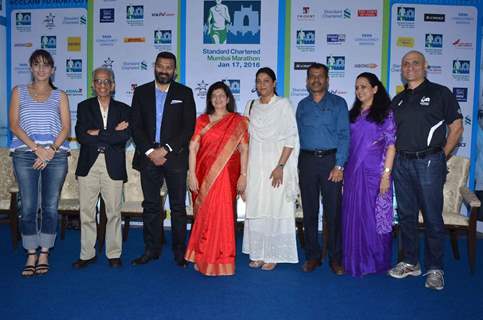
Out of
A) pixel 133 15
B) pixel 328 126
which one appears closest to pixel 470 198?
pixel 328 126

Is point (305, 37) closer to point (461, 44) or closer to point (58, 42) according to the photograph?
point (461, 44)

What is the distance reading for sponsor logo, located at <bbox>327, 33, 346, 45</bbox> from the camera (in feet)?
18.2

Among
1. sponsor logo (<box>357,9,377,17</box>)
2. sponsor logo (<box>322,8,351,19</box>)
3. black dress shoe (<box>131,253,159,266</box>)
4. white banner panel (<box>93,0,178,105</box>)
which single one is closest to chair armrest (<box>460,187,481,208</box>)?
sponsor logo (<box>357,9,377,17</box>)

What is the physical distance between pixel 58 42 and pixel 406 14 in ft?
13.9

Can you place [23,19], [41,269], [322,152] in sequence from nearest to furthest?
[41,269] < [322,152] < [23,19]

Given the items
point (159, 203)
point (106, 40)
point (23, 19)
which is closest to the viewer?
point (159, 203)

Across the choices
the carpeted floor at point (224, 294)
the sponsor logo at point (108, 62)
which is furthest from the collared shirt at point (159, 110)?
the sponsor logo at point (108, 62)

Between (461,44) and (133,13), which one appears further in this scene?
(133,13)

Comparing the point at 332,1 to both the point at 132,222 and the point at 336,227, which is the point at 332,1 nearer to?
the point at 336,227

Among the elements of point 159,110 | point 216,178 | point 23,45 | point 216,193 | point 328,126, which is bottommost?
point 216,193

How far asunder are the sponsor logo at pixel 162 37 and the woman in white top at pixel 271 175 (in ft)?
7.22

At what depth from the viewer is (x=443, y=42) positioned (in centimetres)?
554

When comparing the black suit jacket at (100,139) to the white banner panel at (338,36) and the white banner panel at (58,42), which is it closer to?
the white banner panel at (58,42)

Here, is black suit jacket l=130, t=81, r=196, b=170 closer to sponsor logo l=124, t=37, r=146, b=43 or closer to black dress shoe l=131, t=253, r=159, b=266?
black dress shoe l=131, t=253, r=159, b=266
